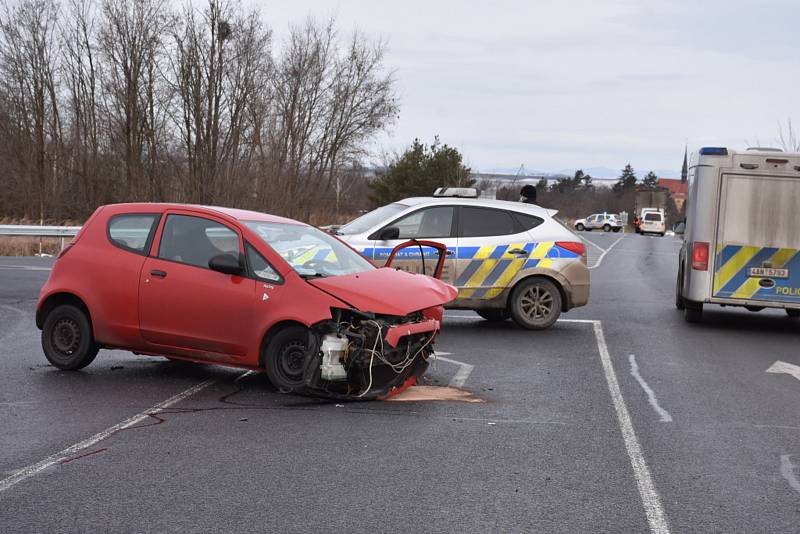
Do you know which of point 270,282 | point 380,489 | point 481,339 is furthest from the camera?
point 481,339

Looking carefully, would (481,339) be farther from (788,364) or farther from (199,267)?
(199,267)

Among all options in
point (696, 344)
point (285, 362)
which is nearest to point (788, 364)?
point (696, 344)

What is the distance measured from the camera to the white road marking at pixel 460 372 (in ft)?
29.3

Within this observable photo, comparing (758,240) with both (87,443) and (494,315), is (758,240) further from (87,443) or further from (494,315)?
(87,443)

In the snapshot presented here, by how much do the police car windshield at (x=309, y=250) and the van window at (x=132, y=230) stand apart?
0.96 meters

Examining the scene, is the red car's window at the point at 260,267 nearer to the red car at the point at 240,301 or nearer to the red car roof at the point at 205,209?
the red car at the point at 240,301

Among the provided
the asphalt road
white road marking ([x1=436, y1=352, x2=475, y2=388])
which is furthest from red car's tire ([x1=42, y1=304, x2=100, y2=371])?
white road marking ([x1=436, y1=352, x2=475, y2=388])

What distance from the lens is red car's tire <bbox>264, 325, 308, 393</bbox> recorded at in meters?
7.95

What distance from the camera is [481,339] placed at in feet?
39.8

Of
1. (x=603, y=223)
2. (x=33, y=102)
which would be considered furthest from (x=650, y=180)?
(x=33, y=102)

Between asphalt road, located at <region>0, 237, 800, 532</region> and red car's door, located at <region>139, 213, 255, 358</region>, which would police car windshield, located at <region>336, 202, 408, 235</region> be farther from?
red car's door, located at <region>139, 213, 255, 358</region>

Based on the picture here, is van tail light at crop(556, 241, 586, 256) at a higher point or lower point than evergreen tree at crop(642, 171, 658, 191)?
lower

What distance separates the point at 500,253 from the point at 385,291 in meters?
5.10

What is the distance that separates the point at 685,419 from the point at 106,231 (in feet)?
17.8
